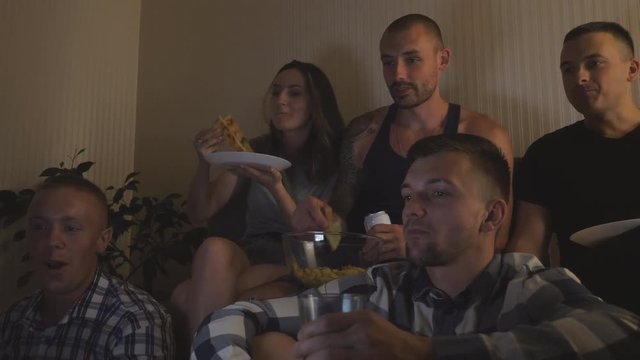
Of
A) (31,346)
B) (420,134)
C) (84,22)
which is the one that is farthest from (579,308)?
(84,22)

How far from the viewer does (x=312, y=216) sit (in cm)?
152

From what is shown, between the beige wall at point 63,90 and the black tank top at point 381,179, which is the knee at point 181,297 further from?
the beige wall at point 63,90

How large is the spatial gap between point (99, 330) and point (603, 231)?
3.99 feet

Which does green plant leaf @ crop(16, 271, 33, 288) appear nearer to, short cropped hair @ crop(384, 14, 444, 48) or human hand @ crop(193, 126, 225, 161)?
human hand @ crop(193, 126, 225, 161)

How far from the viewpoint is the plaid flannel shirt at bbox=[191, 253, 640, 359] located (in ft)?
2.48

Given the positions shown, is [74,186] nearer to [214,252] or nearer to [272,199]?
[214,252]

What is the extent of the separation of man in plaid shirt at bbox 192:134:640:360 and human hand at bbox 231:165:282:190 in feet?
2.33

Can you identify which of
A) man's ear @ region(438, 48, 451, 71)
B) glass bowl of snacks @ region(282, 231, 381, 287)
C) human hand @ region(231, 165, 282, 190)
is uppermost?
man's ear @ region(438, 48, 451, 71)

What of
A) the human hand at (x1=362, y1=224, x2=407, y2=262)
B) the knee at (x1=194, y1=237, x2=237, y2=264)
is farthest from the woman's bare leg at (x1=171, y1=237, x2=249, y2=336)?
the human hand at (x1=362, y1=224, x2=407, y2=262)

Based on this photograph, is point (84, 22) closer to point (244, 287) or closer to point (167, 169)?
point (167, 169)

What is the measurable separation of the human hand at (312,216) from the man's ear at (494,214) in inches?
20.2

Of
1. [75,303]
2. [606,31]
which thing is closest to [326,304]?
[75,303]

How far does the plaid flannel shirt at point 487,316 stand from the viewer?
29.8 inches

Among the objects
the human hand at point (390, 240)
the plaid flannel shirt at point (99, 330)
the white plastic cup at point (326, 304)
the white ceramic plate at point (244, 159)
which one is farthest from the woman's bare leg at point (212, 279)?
the white plastic cup at point (326, 304)
